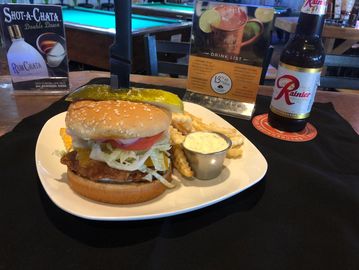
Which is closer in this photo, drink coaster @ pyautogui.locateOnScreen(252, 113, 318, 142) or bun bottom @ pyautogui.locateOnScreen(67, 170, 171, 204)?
bun bottom @ pyautogui.locateOnScreen(67, 170, 171, 204)

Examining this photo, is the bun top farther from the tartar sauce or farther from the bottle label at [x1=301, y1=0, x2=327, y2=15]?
the bottle label at [x1=301, y1=0, x2=327, y2=15]

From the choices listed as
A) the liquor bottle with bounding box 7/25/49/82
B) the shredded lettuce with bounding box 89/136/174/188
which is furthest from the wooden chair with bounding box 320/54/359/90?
the liquor bottle with bounding box 7/25/49/82

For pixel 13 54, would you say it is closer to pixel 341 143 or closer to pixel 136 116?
pixel 136 116

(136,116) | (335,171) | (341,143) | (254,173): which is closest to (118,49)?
(136,116)

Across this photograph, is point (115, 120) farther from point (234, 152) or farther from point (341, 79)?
point (341, 79)

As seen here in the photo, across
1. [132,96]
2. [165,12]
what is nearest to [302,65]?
[132,96]

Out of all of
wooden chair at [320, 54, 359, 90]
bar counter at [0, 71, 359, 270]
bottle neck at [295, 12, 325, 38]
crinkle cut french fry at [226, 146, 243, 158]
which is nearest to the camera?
bar counter at [0, 71, 359, 270]

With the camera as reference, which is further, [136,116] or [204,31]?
[204,31]
